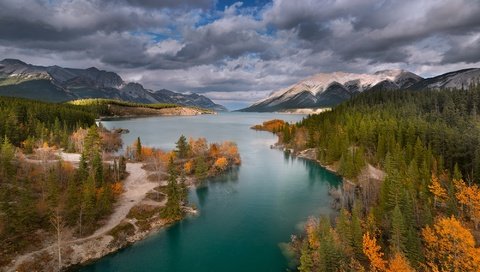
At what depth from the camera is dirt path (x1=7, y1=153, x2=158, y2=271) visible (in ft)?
201

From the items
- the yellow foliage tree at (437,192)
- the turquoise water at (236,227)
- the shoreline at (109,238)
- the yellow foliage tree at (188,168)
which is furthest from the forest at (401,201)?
the yellow foliage tree at (188,168)

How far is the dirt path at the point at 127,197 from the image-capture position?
2418 inches

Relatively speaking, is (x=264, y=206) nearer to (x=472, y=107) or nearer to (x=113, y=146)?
(x=113, y=146)

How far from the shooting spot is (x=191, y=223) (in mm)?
77062

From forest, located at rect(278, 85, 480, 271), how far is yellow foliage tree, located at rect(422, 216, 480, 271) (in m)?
0.14

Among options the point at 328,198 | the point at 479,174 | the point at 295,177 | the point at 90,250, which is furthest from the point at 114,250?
the point at 479,174

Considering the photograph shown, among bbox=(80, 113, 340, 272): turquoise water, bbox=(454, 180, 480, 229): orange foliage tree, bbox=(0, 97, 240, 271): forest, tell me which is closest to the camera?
bbox=(80, 113, 340, 272): turquoise water

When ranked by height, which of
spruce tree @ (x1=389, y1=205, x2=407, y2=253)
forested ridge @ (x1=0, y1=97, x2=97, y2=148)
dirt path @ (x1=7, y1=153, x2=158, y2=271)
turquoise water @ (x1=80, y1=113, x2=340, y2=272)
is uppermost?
forested ridge @ (x1=0, y1=97, x2=97, y2=148)

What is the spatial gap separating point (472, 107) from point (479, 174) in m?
111

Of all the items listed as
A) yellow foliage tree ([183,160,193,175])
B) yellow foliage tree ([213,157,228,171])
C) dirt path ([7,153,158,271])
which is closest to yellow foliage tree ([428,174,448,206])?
yellow foliage tree ([213,157,228,171])

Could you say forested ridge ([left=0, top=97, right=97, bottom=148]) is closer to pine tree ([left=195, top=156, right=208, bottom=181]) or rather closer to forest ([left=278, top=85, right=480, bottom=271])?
pine tree ([left=195, top=156, right=208, bottom=181])

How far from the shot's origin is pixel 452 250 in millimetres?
49812

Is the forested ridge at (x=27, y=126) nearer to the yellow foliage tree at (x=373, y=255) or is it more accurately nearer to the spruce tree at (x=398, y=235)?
the yellow foliage tree at (x=373, y=255)

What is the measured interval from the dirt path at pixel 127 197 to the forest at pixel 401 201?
3950cm
